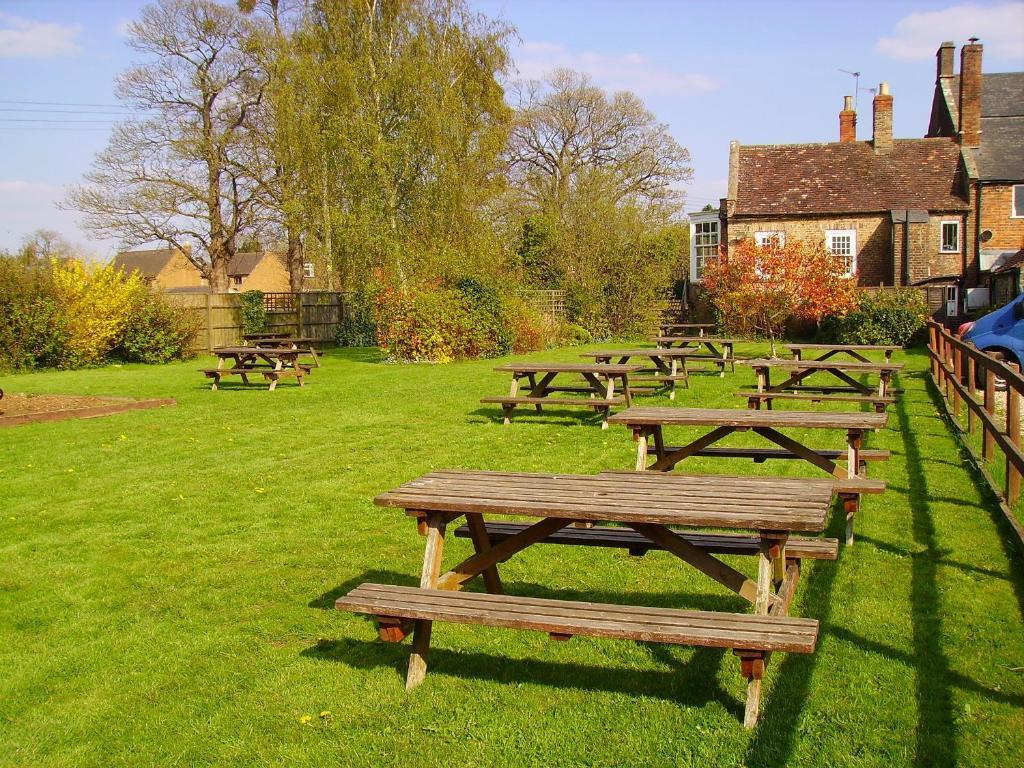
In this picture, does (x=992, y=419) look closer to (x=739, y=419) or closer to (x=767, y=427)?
(x=767, y=427)

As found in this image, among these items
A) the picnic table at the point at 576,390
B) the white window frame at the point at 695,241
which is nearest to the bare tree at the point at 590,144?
the white window frame at the point at 695,241

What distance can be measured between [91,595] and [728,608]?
3.70m

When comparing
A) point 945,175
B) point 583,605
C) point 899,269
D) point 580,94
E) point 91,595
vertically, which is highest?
point 580,94

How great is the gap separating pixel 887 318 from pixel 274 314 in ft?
59.8

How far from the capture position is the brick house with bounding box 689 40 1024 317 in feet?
103

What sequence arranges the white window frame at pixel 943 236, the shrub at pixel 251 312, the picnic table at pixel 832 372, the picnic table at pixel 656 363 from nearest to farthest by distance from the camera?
the picnic table at pixel 832 372 → the picnic table at pixel 656 363 → the shrub at pixel 251 312 → the white window frame at pixel 943 236

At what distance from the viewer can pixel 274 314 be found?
101 feet

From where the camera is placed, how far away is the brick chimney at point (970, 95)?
107 feet

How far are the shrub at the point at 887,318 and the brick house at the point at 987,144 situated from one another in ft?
11.0

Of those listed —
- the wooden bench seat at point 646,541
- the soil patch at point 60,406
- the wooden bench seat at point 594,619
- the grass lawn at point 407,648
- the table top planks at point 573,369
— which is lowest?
the grass lawn at point 407,648

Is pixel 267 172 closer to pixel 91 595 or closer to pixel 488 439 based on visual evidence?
pixel 488 439

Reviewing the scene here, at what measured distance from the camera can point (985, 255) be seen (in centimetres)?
3117

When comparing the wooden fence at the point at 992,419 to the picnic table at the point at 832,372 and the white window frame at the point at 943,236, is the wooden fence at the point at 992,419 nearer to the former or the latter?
the picnic table at the point at 832,372

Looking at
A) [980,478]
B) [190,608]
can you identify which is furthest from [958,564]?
[190,608]
